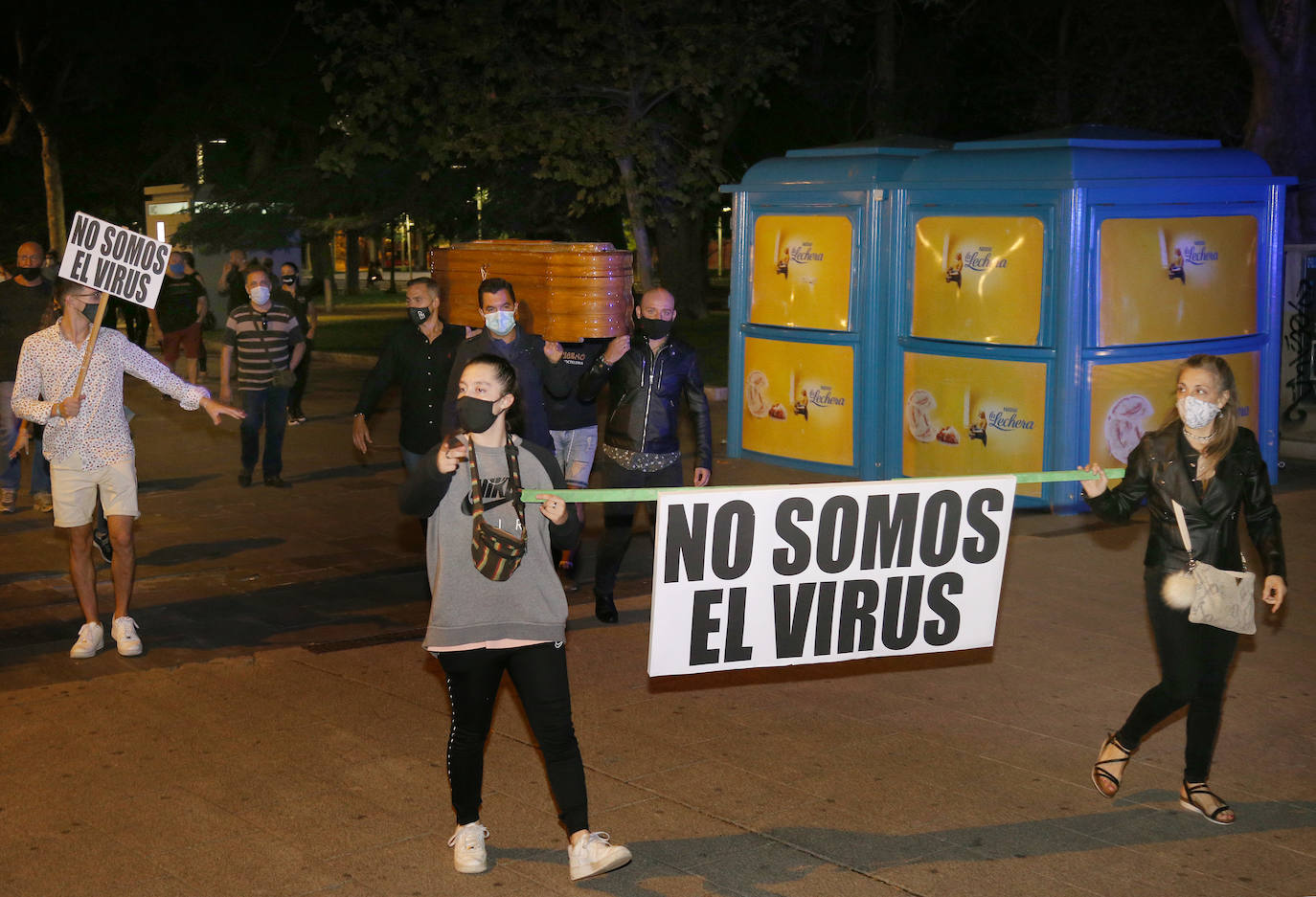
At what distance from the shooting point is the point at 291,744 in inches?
249

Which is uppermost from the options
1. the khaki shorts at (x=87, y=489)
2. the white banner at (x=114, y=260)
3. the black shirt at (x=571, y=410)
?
the white banner at (x=114, y=260)

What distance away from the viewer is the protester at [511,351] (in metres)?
7.52

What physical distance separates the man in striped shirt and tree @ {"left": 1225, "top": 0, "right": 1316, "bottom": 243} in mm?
11305

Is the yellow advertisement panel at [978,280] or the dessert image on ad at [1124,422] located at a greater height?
the yellow advertisement panel at [978,280]

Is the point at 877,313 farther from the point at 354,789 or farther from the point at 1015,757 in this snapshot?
the point at 354,789

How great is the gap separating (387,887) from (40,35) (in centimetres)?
4368

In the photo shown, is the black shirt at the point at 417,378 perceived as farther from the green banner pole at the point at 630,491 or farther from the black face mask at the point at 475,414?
the black face mask at the point at 475,414

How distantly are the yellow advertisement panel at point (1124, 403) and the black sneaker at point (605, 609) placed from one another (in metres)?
4.47

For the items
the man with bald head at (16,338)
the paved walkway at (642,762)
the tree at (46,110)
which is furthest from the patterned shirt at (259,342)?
the tree at (46,110)

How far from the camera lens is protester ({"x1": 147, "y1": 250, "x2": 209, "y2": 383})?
1852 cm

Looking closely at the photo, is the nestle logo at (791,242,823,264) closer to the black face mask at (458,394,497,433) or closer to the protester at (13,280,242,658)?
the protester at (13,280,242,658)

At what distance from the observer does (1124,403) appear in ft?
37.1

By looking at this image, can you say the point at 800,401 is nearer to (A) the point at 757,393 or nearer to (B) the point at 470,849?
(A) the point at 757,393

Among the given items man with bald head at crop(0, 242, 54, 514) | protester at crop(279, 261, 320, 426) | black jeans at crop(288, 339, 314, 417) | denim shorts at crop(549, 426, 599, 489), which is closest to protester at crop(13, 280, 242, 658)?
denim shorts at crop(549, 426, 599, 489)
